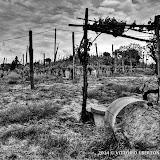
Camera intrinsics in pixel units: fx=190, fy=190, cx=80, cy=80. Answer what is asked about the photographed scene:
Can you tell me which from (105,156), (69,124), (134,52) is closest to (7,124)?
(69,124)

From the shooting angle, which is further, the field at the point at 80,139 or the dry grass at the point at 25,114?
the dry grass at the point at 25,114

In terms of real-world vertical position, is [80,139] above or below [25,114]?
below

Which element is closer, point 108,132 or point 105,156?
point 105,156

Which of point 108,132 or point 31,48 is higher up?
point 31,48

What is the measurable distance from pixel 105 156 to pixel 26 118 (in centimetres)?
380

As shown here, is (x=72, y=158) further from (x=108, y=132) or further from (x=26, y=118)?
(x=26, y=118)

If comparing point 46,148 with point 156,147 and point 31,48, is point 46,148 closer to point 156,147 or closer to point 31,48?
point 156,147

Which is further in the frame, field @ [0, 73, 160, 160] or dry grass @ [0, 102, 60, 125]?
dry grass @ [0, 102, 60, 125]

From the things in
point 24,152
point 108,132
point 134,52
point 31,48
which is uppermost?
point 134,52

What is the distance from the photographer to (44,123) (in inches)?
273

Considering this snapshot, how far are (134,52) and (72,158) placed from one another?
59.8 m

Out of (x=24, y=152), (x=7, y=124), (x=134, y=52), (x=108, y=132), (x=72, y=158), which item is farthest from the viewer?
(x=134, y=52)

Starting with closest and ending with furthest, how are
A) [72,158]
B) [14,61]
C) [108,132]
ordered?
[72,158]
[108,132]
[14,61]

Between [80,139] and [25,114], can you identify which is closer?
[80,139]
